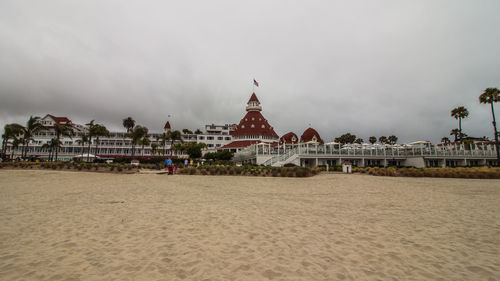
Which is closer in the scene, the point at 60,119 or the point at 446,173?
the point at 446,173

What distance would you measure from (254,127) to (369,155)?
37.3m

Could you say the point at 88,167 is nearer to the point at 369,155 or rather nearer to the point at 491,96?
the point at 369,155

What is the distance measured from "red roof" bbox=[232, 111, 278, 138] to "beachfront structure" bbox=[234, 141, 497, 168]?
24812mm

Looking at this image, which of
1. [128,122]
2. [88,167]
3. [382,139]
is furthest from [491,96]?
[128,122]

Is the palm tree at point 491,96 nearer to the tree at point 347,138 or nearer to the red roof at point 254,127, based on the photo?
the tree at point 347,138

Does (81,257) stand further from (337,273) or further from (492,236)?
(492,236)

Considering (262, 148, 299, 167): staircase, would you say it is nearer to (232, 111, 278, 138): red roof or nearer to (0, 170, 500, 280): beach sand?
(0, 170, 500, 280): beach sand

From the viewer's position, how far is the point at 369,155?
37.3m

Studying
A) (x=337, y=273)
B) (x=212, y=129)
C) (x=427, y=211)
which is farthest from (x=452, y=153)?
(x=212, y=129)

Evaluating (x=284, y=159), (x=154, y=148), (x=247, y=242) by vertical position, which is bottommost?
(x=247, y=242)

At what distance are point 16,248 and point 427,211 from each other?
11.9 meters

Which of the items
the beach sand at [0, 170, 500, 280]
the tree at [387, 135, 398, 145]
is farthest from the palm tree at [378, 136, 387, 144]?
the beach sand at [0, 170, 500, 280]

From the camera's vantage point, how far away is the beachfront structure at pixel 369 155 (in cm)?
3503

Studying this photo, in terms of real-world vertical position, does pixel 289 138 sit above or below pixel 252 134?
below
